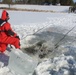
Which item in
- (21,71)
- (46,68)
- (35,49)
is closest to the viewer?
(21,71)

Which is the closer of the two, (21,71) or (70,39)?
(21,71)

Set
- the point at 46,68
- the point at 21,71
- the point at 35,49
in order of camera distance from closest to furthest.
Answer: the point at 21,71 < the point at 46,68 < the point at 35,49

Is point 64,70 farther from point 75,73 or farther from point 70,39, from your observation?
point 70,39

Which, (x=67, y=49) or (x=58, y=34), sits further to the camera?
(x=58, y=34)

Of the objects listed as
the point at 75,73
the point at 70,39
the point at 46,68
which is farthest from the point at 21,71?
the point at 70,39

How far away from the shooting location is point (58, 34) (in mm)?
9164

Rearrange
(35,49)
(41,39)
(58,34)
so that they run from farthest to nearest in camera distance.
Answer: (58,34) → (41,39) → (35,49)

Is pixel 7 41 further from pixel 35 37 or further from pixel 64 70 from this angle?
pixel 35 37

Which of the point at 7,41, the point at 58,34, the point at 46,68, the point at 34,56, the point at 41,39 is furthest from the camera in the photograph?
the point at 58,34

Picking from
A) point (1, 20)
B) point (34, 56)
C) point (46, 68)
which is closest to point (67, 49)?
point (34, 56)

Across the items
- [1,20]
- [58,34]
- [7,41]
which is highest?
[1,20]

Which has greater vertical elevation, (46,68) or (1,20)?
(1,20)

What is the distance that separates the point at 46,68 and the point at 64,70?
0.40 metres

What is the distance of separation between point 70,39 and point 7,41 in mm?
3173
